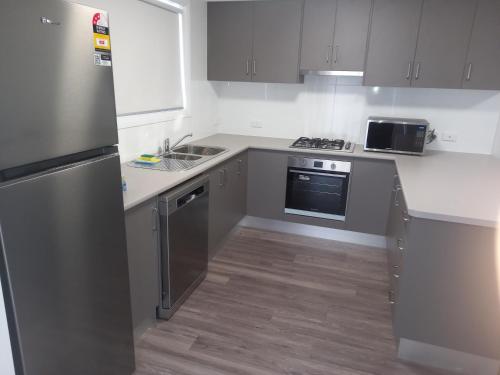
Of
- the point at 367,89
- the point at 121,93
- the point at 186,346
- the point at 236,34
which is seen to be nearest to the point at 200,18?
the point at 236,34

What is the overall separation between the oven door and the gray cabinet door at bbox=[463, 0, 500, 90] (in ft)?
4.32

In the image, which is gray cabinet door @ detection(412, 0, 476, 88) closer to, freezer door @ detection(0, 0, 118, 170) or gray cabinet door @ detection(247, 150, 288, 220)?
gray cabinet door @ detection(247, 150, 288, 220)

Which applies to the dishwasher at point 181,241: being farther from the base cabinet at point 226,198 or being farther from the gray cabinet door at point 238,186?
the gray cabinet door at point 238,186

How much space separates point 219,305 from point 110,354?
1.00 m

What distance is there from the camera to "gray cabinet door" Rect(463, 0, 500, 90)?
2.90m

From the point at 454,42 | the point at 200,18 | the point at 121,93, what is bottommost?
the point at 121,93

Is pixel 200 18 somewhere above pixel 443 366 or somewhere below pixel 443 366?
above

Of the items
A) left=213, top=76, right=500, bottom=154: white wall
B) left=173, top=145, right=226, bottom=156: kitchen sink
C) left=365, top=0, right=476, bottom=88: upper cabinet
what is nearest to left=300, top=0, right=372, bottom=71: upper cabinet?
left=365, top=0, right=476, bottom=88: upper cabinet

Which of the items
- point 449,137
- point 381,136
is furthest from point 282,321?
point 449,137

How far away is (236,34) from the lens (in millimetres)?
3592

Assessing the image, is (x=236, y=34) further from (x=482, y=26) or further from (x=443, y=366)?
(x=443, y=366)

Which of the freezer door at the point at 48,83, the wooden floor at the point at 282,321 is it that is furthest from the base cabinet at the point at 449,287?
the freezer door at the point at 48,83

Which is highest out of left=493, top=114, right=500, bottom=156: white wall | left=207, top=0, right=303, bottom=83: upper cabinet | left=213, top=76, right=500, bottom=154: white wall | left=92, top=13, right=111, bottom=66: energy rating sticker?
left=207, top=0, right=303, bottom=83: upper cabinet

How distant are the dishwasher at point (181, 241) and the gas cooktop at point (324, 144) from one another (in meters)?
1.28
